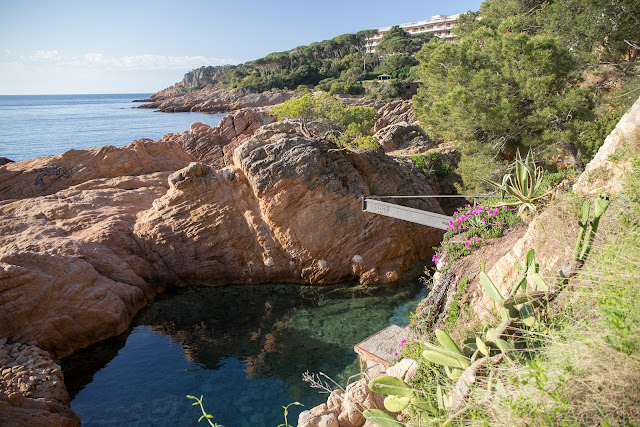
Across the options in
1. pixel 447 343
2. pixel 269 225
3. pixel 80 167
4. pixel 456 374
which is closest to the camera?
pixel 456 374

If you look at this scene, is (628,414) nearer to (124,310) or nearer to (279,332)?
(279,332)

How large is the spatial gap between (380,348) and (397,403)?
543 cm

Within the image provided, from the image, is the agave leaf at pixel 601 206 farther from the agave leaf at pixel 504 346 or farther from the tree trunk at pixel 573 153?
the tree trunk at pixel 573 153

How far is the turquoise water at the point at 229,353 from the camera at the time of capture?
30.4ft

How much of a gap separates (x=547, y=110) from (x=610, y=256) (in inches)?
374

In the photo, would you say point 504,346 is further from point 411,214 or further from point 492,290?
point 411,214

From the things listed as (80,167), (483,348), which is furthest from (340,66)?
(483,348)

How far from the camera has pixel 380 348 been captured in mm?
9609

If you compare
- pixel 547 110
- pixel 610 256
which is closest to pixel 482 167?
pixel 547 110

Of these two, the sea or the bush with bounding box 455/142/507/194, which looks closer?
the sea

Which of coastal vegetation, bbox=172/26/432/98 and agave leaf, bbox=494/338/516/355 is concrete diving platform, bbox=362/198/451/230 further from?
coastal vegetation, bbox=172/26/432/98

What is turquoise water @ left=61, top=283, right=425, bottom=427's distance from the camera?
9273 mm

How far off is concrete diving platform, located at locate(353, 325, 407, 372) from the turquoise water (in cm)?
90

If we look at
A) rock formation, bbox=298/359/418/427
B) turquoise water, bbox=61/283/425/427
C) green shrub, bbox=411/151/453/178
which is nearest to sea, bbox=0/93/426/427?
turquoise water, bbox=61/283/425/427
